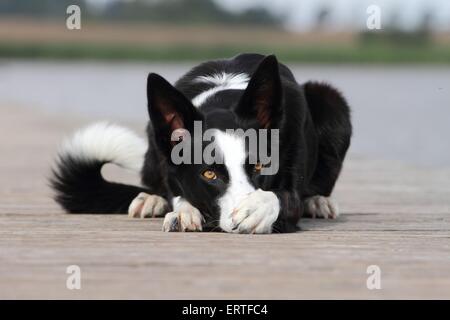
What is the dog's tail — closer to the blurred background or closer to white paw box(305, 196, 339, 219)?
white paw box(305, 196, 339, 219)

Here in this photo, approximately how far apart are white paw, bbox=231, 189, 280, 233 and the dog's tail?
1339 millimetres

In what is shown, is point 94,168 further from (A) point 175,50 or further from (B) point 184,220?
(A) point 175,50

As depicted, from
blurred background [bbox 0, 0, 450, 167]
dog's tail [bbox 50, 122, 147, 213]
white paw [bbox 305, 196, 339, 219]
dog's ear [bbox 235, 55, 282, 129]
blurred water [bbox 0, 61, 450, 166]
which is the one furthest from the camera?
blurred background [bbox 0, 0, 450, 167]

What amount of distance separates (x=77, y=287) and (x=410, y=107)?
18.4 meters

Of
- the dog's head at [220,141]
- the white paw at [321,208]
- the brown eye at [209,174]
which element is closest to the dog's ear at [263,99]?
the dog's head at [220,141]

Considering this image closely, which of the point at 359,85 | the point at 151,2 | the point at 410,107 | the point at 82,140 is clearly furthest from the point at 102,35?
the point at 82,140

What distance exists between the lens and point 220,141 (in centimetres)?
477

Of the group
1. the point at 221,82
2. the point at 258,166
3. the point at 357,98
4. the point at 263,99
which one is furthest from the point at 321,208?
the point at 357,98

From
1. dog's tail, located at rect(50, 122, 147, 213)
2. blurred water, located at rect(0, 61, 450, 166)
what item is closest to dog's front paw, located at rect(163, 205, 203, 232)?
dog's tail, located at rect(50, 122, 147, 213)

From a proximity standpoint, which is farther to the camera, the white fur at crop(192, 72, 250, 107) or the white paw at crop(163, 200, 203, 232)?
the white fur at crop(192, 72, 250, 107)

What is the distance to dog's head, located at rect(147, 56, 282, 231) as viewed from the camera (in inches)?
185

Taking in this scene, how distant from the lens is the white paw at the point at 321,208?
576 centimetres

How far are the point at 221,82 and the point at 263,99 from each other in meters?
0.61

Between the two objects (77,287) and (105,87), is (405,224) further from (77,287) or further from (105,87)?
(105,87)
